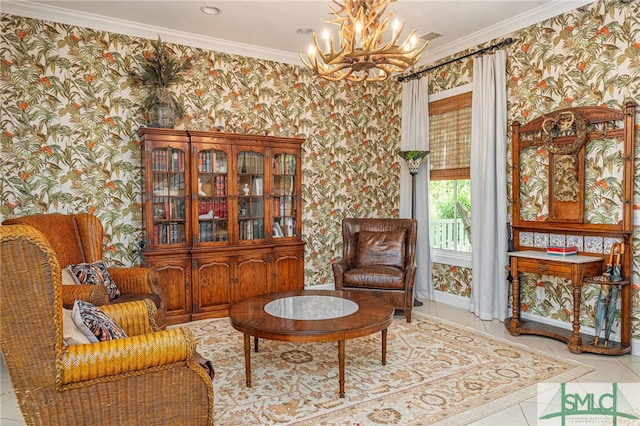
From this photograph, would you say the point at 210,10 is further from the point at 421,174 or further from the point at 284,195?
the point at 421,174

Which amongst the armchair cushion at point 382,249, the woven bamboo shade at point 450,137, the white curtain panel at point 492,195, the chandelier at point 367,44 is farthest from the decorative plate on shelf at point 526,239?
the chandelier at point 367,44

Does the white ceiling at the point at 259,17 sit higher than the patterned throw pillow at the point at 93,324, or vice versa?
the white ceiling at the point at 259,17

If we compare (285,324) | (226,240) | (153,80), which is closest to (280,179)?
(226,240)

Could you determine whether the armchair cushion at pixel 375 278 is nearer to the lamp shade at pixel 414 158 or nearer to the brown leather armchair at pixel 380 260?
the brown leather armchair at pixel 380 260

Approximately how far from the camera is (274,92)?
5227 millimetres

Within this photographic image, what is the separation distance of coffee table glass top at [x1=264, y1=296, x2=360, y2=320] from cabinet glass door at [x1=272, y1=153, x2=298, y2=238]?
161 centimetres

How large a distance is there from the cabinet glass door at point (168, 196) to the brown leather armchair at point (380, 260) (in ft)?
5.53

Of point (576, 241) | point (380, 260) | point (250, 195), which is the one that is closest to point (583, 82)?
point (576, 241)

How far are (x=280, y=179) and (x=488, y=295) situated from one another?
2.61 metres

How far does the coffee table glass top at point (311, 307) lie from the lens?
2.95m

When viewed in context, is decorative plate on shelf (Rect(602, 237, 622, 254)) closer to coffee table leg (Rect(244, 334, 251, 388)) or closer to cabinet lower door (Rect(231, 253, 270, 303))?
coffee table leg (Rect(244, 334, 251, 388))

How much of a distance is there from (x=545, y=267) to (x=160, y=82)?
13.4ft

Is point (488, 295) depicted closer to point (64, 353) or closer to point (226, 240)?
point (226, 240)

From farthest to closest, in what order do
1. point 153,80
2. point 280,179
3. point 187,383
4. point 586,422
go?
point 280,179, point 153,80, point 586,422, point 187,383
